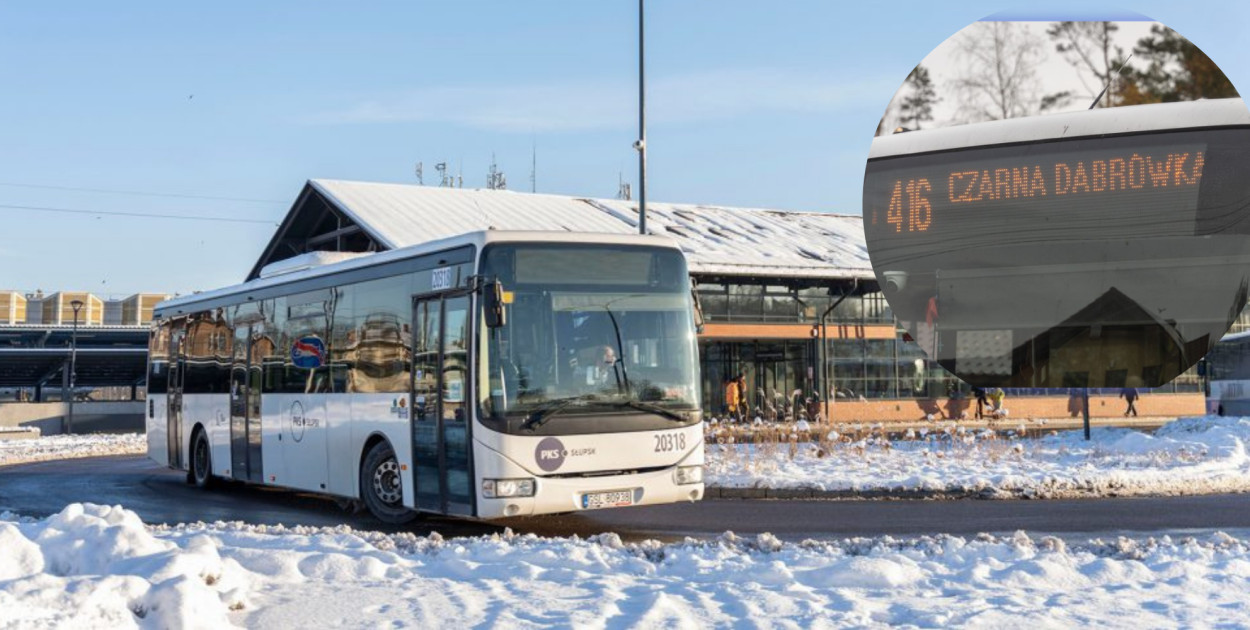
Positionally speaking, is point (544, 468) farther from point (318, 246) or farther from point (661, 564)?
point (318, 246)

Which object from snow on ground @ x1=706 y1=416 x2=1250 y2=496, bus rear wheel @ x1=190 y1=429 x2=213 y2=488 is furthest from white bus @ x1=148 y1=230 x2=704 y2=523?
bus rear wheel @ x1=190 y1=429 x2=213 y2=488

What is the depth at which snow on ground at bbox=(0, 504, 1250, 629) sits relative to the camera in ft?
21.3

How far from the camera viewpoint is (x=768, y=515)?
46.1 ft

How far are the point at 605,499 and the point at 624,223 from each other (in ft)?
107

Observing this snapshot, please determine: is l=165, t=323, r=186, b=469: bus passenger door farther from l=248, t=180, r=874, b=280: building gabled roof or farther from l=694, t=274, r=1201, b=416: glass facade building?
l=694, t=274, r=1201, b=416: glass facade building

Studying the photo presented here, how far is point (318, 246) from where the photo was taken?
148 feet

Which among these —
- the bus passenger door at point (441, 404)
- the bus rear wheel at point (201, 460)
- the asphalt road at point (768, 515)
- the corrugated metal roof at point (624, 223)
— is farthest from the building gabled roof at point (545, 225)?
the bus passenger door at point (441, 404)

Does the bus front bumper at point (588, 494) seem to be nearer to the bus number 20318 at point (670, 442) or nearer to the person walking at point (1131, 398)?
the bus number 20318 at point (670, 442)

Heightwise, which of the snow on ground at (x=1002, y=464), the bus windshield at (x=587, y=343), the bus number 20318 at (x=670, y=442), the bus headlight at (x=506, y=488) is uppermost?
the bus windshield at (x=587, y=343)

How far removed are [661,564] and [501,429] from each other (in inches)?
136

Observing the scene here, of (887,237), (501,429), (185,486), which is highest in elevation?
(887,237)

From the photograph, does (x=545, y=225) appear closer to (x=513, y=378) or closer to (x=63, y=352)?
(x=63, y=352)

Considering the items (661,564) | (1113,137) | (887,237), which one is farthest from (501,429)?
(1113,137)

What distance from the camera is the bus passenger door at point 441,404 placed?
12141 millimetres
